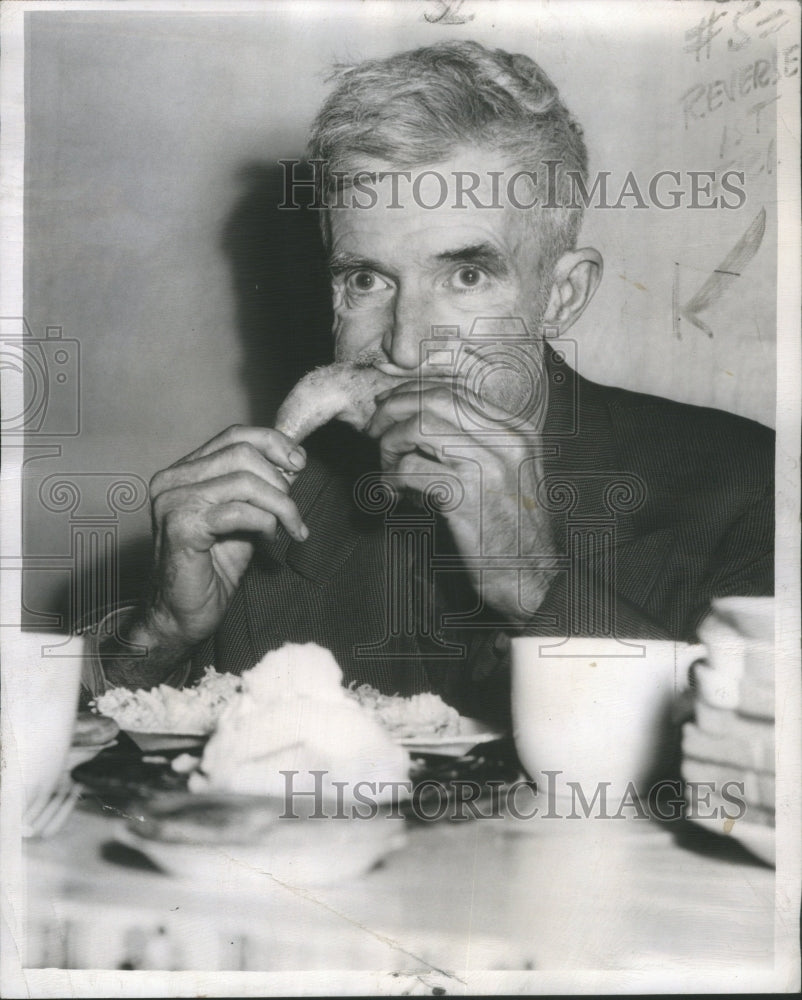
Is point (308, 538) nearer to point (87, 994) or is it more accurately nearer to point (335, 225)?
point (335, 225)

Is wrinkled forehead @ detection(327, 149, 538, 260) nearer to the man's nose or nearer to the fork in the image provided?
the man's nose

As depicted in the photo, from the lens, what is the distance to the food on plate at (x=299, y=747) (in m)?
1.02

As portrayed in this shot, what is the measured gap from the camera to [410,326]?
3.37ft

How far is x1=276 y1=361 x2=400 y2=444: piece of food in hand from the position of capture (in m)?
1.03

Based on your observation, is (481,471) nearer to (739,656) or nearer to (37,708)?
(739,656)

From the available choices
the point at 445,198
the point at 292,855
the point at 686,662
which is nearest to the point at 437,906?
the point at 292,855

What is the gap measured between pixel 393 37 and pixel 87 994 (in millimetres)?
1161

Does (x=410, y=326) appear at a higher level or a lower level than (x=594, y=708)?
higher

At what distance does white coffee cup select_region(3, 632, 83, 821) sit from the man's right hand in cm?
6

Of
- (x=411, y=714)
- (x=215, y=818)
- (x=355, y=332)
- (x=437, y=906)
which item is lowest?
(x=437, y=906)

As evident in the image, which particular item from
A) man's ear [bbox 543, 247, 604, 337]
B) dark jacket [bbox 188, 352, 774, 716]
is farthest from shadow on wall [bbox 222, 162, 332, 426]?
man's ear [bbox 543, 247, 604, 337]

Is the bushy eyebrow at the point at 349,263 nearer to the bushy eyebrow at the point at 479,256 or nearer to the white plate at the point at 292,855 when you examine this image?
the bushy eyebrow at the point at 479,256

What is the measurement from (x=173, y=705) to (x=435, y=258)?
59 centimetres

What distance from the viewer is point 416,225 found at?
1029 millimetres
